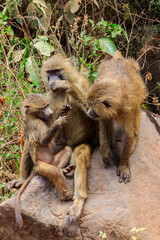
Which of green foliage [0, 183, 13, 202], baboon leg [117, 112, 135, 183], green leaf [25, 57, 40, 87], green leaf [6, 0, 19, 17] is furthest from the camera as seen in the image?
green leaf [6, 0, 19, 17]

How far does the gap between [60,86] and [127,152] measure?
1170 millimetres

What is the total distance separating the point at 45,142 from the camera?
3801 mm

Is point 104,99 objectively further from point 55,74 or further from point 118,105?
point 55,74

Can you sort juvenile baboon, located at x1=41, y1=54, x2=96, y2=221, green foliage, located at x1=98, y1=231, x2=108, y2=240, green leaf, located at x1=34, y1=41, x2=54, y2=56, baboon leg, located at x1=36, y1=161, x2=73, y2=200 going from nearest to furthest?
green foliage, located at x1=98, y1=231, x2=108, y2=240, baboon leg, located at x1=36, y1=161, x2=73, y2=200, juvenile baboon, located at x1=41, y1=54, x2=96, y2=221, green leaf, located at x1=34, y1=41, x2=54, y2=56

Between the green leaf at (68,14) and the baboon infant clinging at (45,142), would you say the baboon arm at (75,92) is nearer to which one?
the baboon infant clinging at (45,142)

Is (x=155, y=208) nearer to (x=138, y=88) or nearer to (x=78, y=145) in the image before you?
(x=78, y=145)

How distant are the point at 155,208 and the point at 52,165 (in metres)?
1.30

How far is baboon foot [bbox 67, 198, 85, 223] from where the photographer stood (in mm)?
3467

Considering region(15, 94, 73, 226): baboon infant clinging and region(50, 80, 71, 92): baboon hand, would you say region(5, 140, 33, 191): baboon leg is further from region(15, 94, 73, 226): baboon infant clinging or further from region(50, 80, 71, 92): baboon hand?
region(50, 80, 71, 92): baboon hand

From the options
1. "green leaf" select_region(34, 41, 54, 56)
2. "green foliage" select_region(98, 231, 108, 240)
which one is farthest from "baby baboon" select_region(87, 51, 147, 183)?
"green leaf" select_region(34, 41, 54, 56)

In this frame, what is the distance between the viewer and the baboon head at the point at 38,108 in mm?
3865

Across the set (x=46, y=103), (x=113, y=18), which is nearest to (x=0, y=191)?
(x=46, y=103)

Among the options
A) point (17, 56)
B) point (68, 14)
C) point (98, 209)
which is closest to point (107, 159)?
point (98, 209)

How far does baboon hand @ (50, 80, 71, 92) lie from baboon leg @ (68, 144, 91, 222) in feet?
2.53
